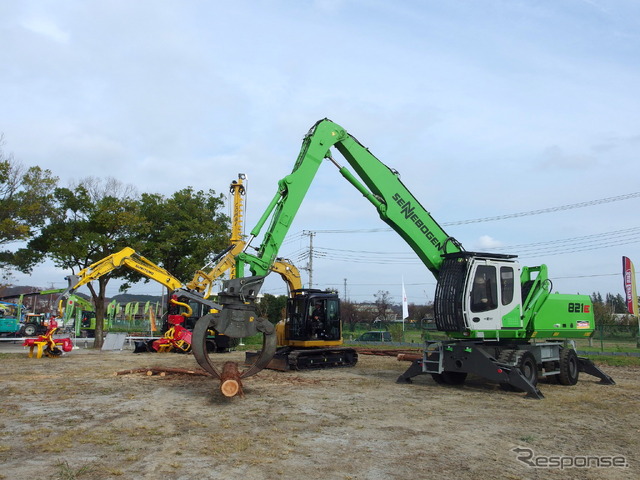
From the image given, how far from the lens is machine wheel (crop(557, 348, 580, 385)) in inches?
524

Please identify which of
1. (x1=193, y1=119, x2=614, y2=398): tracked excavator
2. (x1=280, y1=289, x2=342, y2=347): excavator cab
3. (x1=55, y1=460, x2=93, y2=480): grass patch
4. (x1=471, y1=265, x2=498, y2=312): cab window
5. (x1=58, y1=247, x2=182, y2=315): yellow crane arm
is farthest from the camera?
(x1=58, y1=247, x2=182, y2=315): yellow crane arm

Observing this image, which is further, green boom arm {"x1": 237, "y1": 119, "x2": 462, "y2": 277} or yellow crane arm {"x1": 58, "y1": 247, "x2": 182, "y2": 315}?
yellow crane arm {"x1": 58, "y1": 247, "x2": 182, "y2": 315}

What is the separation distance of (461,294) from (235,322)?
5.20 meters

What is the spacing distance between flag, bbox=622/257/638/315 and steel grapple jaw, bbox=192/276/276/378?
24.6 meters

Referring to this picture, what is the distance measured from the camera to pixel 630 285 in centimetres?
2802

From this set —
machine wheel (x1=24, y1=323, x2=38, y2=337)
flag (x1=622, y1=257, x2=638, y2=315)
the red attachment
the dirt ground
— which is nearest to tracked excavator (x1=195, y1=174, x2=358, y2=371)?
the dirt ground

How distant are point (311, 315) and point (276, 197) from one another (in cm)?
582

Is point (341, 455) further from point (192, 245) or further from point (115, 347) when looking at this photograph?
point (192, 245)

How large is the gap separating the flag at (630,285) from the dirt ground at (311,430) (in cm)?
1699

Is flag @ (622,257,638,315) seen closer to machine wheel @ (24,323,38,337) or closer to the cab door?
the cab door

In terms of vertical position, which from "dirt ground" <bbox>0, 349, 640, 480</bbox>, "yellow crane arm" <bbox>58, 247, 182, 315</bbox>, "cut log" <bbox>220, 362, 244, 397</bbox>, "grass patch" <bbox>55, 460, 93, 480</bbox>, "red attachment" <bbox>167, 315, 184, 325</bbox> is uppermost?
"yellow crane arm" <bbox>58, 247, 182, 315</bbox>

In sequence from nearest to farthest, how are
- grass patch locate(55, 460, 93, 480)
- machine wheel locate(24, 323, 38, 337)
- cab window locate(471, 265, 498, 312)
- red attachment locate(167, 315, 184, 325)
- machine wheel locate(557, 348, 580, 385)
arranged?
1. grass patch locate(55, 460, 93, 480)
2. cab window locate(471, 265, 498, 312)
3. machine wheel locate(557, 348, 580, 385)
4. red attachment locate(167, 315, 184, 325)
5. machine wheel locate(24, 323, 38, 337)

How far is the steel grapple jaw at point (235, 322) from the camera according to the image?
30.5 feet

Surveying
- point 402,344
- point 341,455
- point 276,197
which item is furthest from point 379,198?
point 402,344
